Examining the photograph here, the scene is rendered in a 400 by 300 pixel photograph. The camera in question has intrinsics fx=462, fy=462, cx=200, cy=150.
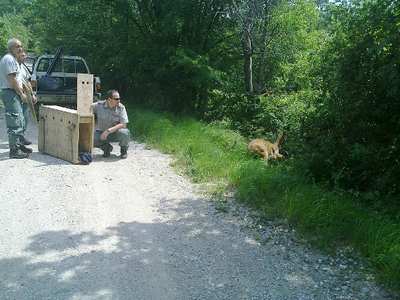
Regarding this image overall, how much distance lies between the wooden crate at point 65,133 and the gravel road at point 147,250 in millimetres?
1111

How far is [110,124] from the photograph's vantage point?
8.49 m

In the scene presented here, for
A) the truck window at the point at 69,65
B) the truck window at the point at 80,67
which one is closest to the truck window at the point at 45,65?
the truck window at the point at 69,65

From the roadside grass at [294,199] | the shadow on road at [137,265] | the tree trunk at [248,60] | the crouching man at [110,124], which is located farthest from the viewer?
the tree trunk at [248,60]

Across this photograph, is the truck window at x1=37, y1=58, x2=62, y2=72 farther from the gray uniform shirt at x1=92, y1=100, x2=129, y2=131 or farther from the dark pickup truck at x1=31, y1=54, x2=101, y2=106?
the gray uniform shirt at x1=92, y1=100, x2=129, y2=131

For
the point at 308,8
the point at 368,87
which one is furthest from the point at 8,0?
the point at 368,87

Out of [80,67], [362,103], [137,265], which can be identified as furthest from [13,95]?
[80,67]

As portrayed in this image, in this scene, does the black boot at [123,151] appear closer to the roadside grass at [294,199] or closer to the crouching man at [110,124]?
the crouching man at [110,124]

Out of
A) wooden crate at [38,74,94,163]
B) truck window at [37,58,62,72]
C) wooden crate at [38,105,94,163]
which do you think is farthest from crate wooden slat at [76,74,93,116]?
truck window at [37,58,62,72]

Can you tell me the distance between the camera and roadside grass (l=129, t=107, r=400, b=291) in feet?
14.4

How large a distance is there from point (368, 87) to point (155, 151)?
14.7 ft

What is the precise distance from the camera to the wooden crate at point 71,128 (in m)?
7.75

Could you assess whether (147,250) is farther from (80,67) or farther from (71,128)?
(80,67)

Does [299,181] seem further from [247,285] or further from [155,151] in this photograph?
[155,151]

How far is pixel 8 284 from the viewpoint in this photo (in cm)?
371
